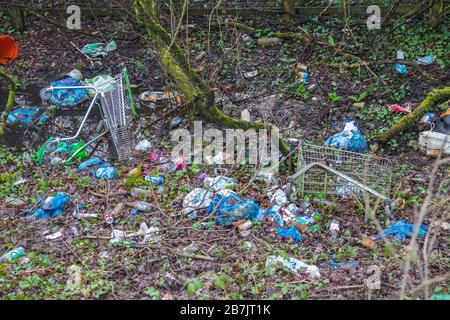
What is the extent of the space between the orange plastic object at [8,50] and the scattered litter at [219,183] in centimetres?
415

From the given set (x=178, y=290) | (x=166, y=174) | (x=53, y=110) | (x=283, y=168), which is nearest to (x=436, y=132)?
Result: (x=283, y=168)

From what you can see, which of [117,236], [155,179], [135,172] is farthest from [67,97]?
[117,236]

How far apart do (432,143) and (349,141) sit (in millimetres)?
886

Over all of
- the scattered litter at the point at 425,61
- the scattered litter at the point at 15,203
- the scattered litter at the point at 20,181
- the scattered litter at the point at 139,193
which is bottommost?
the scattered litter at the point at 15,203

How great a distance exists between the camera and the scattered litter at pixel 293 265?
461cm

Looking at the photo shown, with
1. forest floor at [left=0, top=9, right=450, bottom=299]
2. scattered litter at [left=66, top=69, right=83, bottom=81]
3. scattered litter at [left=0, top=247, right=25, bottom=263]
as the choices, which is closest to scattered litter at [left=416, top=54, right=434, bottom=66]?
forest floor at [left=0, top=9, right=450, bottom=299]

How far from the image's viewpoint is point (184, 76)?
21.8ft

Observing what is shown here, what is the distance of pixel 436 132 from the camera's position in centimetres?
632

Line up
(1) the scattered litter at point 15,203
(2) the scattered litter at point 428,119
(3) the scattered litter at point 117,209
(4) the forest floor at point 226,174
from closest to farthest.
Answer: (4) the forest floor at point 226,174
(3) the scattered litter at point 117,209
(1) the scattered litter at point 15,203
(2) the scattered litter at point 428,119

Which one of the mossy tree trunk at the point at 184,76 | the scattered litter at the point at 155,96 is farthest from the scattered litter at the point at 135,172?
the scattered litter at the point at 155,96

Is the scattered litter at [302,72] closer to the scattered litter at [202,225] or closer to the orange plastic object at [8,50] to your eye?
the scattered litter at [202,225]

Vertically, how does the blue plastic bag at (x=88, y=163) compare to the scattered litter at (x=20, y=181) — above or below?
above

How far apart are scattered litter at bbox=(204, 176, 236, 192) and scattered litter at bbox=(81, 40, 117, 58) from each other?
347cm

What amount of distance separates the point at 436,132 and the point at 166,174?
9.81 ft
